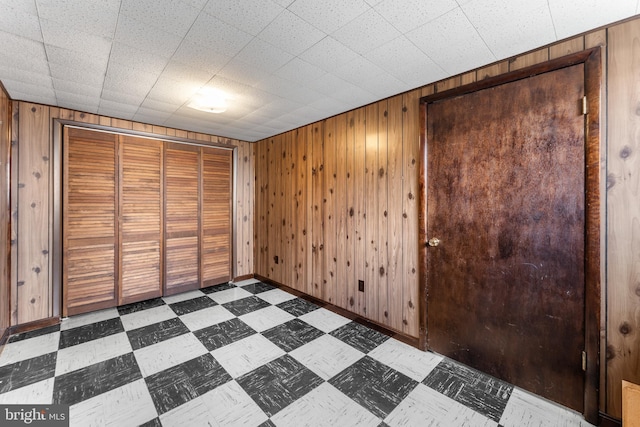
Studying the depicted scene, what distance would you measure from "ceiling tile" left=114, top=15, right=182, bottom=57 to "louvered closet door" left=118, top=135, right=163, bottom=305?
1.99 meters

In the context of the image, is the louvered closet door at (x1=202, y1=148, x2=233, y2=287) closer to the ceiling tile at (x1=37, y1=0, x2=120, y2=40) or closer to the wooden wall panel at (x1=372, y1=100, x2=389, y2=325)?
the ceiling tile at (x1=37, y1=0, x2=120, y2=40)

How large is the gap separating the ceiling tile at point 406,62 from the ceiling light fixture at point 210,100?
4.55ft

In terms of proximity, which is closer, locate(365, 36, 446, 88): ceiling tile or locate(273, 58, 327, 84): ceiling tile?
locate(365, 36, 446, 88): ceiling tile

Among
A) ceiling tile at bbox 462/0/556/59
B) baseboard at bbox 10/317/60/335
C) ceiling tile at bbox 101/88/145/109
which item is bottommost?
baseboard at bbox 10/317/60/335

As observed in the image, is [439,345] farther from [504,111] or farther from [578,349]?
[504,111]

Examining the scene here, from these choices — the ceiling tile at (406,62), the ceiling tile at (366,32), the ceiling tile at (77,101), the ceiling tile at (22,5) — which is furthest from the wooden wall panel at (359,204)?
the ceiling tile at (77,101)

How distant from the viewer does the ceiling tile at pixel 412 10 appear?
131 cm

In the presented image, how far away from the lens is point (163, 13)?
1363 mm

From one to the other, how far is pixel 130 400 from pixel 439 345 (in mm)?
2252

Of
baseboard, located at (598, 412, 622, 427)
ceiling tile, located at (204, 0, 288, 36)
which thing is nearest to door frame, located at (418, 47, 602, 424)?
baseboard, located at (598, 412, 622, 427)

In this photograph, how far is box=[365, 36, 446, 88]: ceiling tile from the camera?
1.68 metres

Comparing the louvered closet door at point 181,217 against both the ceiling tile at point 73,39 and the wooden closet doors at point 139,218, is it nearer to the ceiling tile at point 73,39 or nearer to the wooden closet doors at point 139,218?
the wooden closet doors at point 139,218

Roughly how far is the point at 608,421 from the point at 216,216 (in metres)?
4.21

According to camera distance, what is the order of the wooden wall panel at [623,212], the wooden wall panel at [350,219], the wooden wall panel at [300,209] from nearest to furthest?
the wooden wall panel at [623,212]
the wooden wall panel at [350,219]
the wooden wall panel at [300,209]
